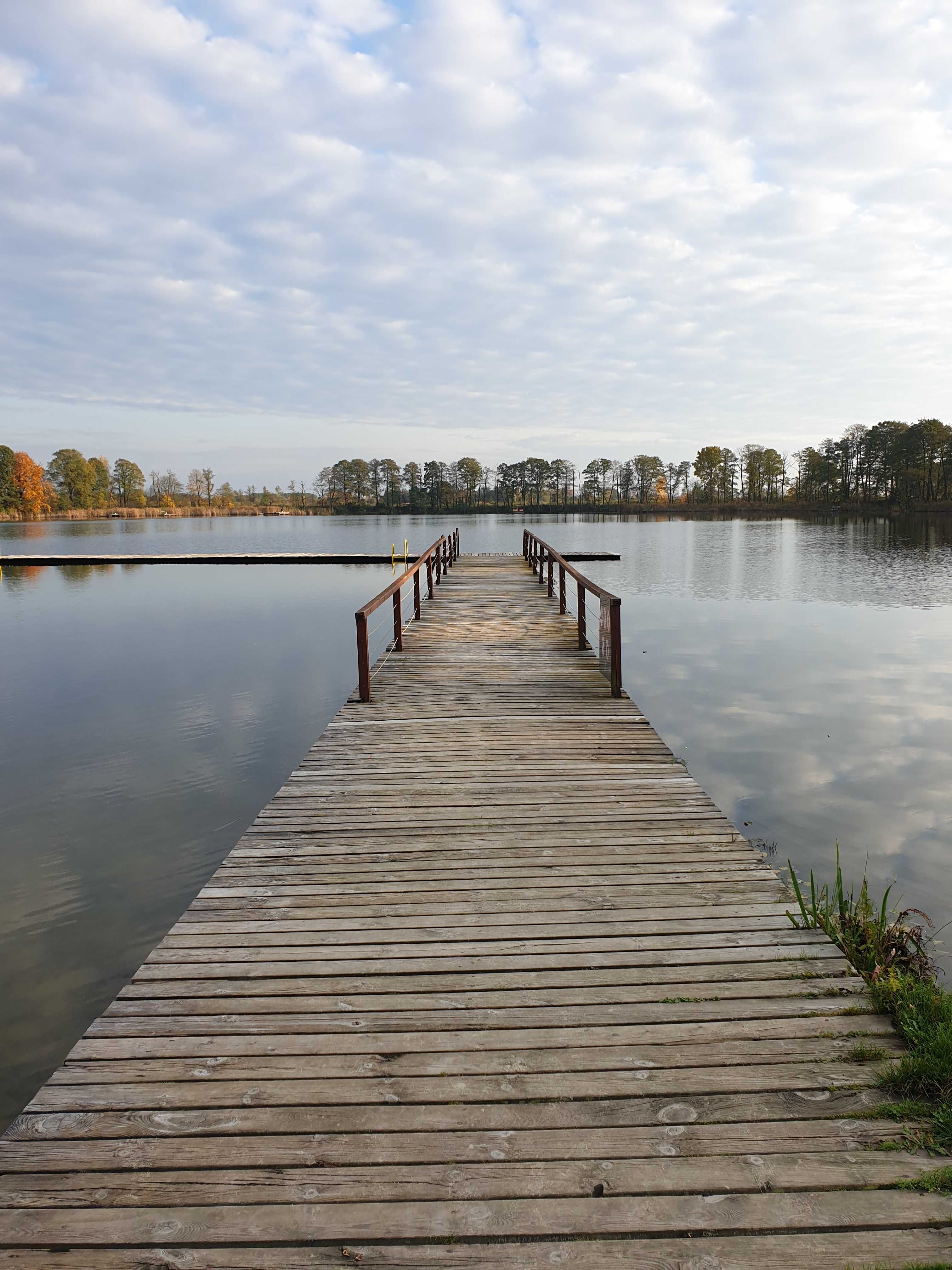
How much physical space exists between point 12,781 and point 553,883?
235 inches

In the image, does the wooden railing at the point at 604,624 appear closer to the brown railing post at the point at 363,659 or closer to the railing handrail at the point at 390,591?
the railing handrail at the point at 390,591

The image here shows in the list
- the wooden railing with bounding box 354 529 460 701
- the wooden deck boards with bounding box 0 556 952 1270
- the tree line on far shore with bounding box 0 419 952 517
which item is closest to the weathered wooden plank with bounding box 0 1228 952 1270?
the wooden deck boards with bounding box 0 556 952 1270

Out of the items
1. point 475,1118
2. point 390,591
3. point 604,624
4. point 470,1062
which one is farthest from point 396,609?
point 475,1118

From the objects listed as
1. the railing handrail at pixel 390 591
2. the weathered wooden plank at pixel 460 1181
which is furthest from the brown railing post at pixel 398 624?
the weathered wooden plank at pixel 460 1181

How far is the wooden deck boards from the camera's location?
1590mm

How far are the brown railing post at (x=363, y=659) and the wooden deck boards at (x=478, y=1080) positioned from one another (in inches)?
97.7

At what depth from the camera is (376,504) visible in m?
94.2

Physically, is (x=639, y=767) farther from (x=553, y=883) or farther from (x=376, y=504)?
(x=376, y=504)

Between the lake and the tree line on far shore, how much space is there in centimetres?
4904

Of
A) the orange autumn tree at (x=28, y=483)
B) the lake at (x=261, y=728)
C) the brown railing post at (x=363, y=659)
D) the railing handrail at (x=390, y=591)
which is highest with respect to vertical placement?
the orange autumn tree at (x=28, y=483)

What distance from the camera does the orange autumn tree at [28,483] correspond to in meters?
63.1

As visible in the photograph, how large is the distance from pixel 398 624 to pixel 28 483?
231 ft

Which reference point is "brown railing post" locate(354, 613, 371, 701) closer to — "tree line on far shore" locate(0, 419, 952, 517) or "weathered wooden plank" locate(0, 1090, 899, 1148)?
"weathered wooden plank" locate(0, 1090, 899, 1148)

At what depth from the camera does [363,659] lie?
6.24 m
